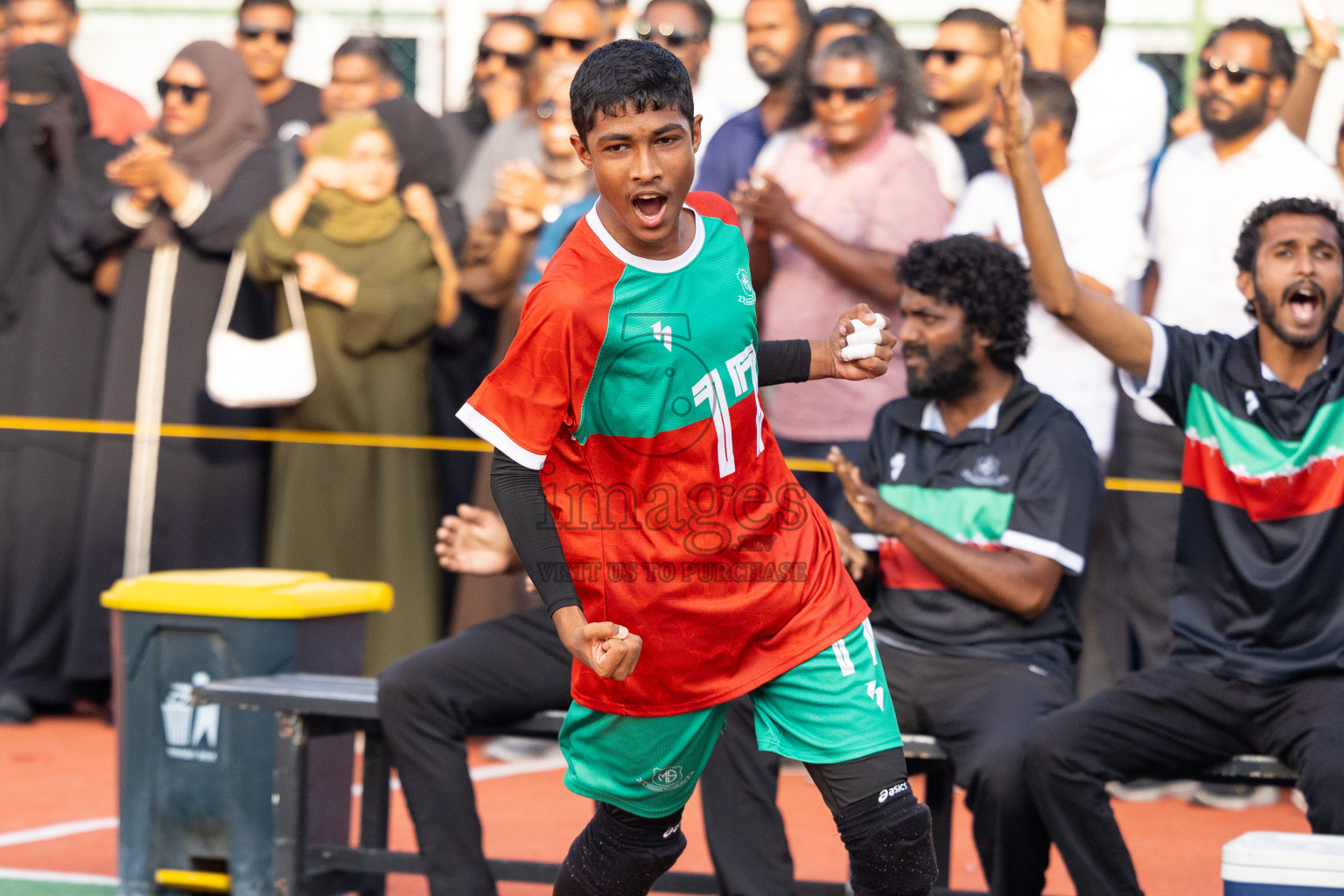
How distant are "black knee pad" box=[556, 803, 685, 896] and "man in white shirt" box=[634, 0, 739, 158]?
11.8 feet

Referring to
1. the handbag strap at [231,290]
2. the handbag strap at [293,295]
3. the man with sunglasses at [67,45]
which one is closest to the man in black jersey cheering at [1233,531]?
the handbag strap at [293,295]

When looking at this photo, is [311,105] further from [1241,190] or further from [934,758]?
[934,758]

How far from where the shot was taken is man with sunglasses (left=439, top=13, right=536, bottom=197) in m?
7.02

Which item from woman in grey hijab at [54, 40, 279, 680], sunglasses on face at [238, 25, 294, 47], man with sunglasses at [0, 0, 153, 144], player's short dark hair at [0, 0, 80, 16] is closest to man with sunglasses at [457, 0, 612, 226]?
woman in grey hijab at [54, 40, 279, 680]

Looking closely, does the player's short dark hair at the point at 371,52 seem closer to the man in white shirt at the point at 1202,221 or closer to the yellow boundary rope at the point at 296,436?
the yellow boundary rope at the point at 296,436

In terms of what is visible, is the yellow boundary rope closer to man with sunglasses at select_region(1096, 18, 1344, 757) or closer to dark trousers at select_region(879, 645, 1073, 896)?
man with sunglasses at select_region(1096, 18, 1344, 757)

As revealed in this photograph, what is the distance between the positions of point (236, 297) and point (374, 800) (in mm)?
2753

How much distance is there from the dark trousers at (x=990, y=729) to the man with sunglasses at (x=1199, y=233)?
165 cm

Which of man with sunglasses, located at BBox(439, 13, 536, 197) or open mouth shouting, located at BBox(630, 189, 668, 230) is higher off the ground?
man with sunglasses, located at BBox(439, 13, 536, 197)

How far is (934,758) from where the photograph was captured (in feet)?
13.4

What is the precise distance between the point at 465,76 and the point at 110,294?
6.21 ft

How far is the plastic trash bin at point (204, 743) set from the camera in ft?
15.0

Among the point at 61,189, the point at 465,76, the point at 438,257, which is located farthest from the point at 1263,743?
the point at 61,189

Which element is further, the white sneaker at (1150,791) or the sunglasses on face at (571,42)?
the sunglasses on face at (571,42)
